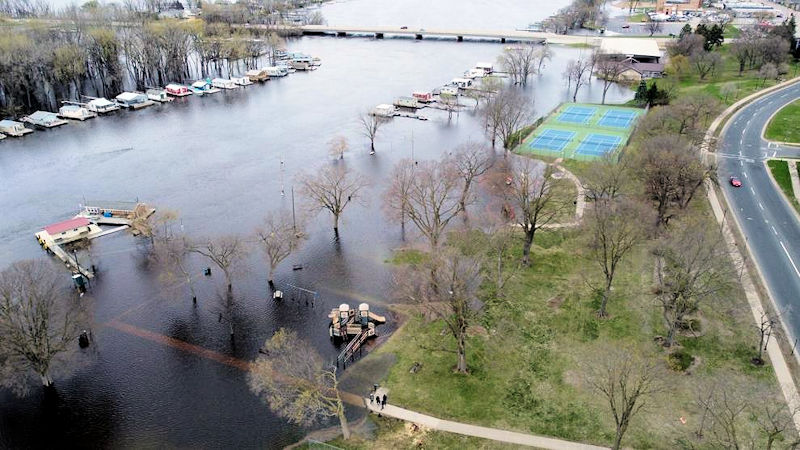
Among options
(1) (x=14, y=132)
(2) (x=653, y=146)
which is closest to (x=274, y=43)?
(1) (x=14, y=132)

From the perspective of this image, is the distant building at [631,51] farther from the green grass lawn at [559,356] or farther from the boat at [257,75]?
the green grass lawn at [559,356]

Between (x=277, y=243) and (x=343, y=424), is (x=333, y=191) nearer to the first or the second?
(x=277, y=243)

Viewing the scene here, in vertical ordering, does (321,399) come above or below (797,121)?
below

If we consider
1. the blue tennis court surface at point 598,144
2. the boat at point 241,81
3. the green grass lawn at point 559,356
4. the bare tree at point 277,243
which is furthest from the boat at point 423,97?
the green grass lawn at point 559,356

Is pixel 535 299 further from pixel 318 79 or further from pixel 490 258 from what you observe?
pixel 318 79

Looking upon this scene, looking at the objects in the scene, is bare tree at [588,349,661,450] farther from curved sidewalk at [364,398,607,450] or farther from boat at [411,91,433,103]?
boat at [411,91,433,103]

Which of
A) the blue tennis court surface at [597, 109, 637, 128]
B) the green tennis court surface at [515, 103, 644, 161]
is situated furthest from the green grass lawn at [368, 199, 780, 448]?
the blue tennis court surface at [597, 109, 637, 128]
